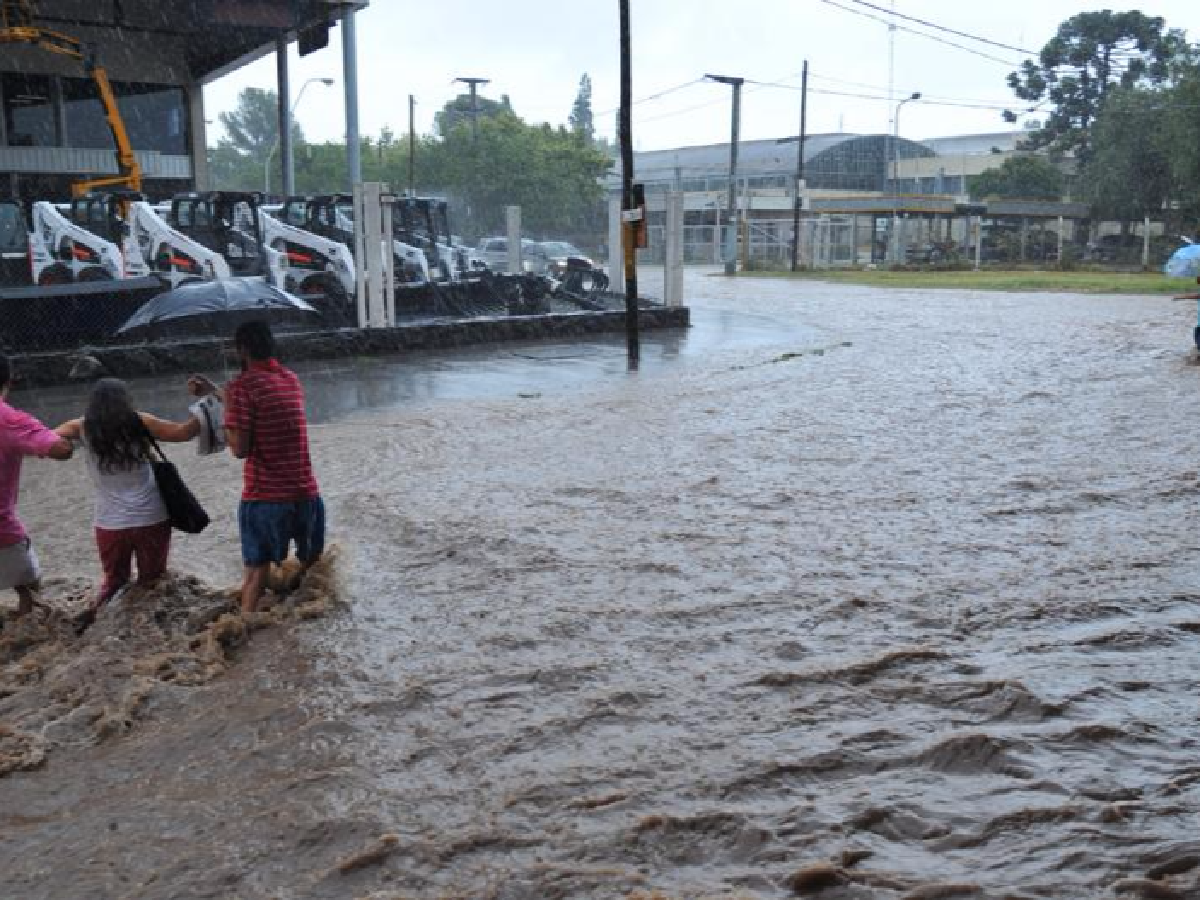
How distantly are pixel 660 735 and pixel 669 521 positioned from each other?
348 cm

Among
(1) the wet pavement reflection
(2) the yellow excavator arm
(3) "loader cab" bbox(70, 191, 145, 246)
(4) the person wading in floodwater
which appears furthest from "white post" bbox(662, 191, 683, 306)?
(4) the person wading in floodwater

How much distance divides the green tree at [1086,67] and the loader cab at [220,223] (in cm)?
5583

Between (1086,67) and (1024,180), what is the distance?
8.42 m

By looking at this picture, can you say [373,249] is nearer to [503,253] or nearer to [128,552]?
[128,552]

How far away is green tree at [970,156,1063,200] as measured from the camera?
6506cm

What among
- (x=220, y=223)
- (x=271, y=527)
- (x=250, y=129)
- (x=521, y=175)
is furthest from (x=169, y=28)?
(x=250, y=129)

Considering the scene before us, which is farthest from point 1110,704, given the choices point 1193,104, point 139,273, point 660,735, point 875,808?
point 1193,104

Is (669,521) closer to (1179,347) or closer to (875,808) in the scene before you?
(875,808)

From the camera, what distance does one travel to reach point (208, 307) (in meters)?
14.7

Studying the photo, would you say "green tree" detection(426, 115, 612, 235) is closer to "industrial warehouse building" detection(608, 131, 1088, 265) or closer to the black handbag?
"industrial warehouse building" detection(608, 131, 1088, 265)

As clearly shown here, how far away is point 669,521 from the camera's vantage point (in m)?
7.98

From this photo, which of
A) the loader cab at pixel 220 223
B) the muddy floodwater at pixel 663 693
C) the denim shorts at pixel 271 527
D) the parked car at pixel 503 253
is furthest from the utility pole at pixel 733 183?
the denim shorts at pixel 271 527

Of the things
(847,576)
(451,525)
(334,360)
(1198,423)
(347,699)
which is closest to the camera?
(347,699)

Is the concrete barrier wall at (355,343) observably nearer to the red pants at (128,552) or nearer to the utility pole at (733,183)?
the red pants at (128,552)
